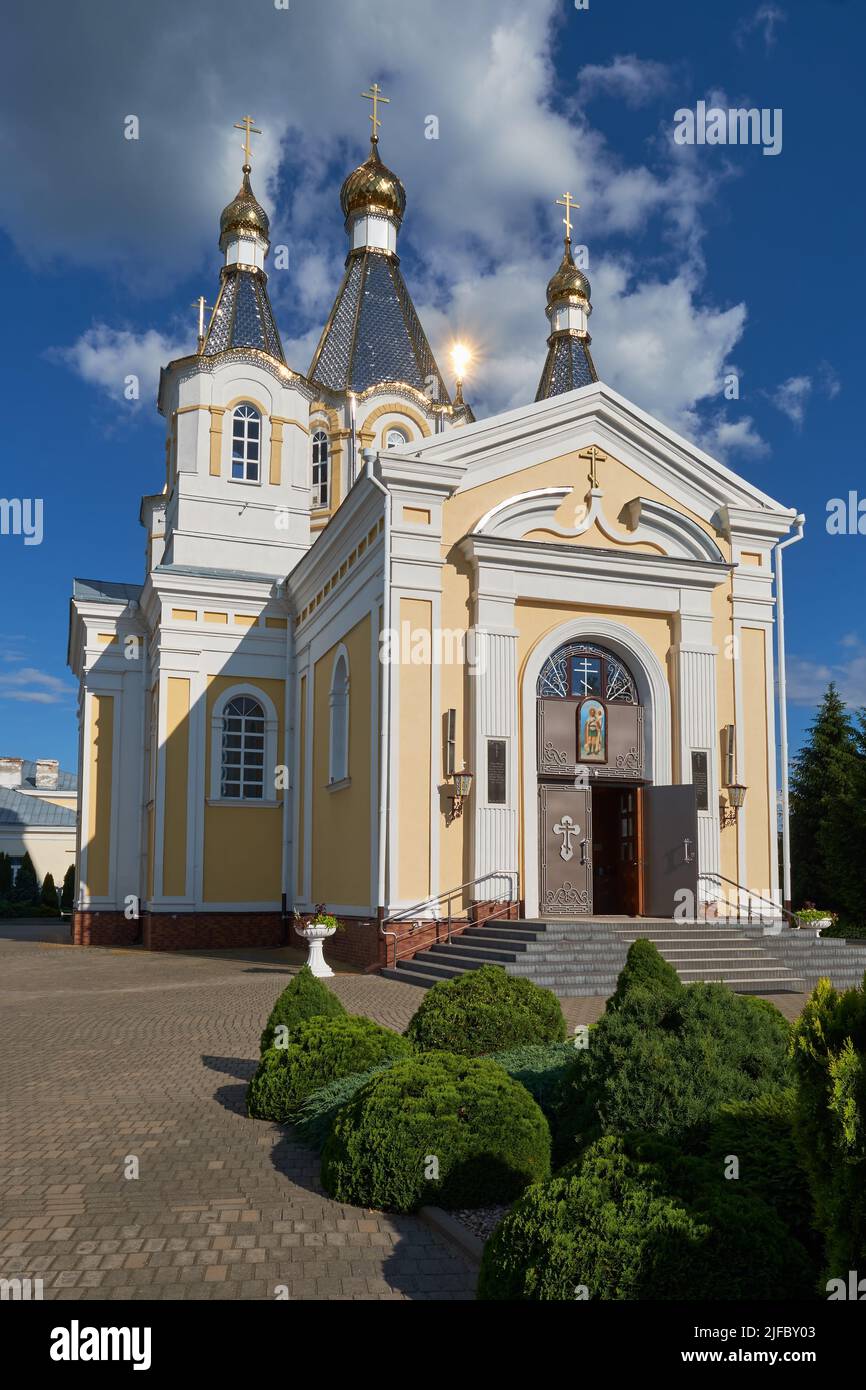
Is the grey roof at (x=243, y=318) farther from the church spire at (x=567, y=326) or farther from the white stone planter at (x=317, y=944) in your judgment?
the white stone planter at (x=317, y=944)

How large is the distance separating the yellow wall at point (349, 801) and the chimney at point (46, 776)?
4478 centimetres

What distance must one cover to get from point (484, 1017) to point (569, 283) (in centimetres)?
2711

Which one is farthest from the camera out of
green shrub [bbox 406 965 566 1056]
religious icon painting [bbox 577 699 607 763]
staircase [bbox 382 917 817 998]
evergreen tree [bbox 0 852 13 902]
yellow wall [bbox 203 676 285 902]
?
evergreen tree [bbox 0 852 13 902]

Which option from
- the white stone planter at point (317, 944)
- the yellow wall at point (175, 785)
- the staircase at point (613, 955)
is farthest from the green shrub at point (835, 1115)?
the yellow wall at point (175, 785)

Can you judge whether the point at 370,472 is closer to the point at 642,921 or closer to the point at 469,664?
the point at 469,664

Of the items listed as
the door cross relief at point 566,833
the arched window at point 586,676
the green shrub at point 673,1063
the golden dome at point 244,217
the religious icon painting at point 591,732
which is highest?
the golden dome at point 244,217

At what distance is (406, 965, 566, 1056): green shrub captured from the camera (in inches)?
297

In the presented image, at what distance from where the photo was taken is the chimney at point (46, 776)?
6062 cm

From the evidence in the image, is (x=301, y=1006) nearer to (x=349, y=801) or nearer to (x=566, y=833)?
(x=566, y=833)

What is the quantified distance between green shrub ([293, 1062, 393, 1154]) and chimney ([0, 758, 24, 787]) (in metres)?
57.2

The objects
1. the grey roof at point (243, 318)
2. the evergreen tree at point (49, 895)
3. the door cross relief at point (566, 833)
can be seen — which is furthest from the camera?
the evergreen tree at point (49, 895)

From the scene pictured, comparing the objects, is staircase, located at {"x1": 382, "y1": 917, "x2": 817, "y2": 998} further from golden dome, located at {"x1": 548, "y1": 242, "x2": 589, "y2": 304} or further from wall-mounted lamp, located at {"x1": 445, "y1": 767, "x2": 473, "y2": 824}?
golden dome, located at {"x1": 548, "y1": 242, "x2": 589, "y2": 304}

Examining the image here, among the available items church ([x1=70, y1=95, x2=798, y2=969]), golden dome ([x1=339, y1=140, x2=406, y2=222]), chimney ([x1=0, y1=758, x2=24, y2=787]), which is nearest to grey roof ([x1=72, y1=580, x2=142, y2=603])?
church ([x1=70, y1=95, x2=798, y2=969])

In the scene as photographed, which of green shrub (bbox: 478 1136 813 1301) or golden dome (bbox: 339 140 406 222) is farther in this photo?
golden dome (bbox: 339 140 406 222)
